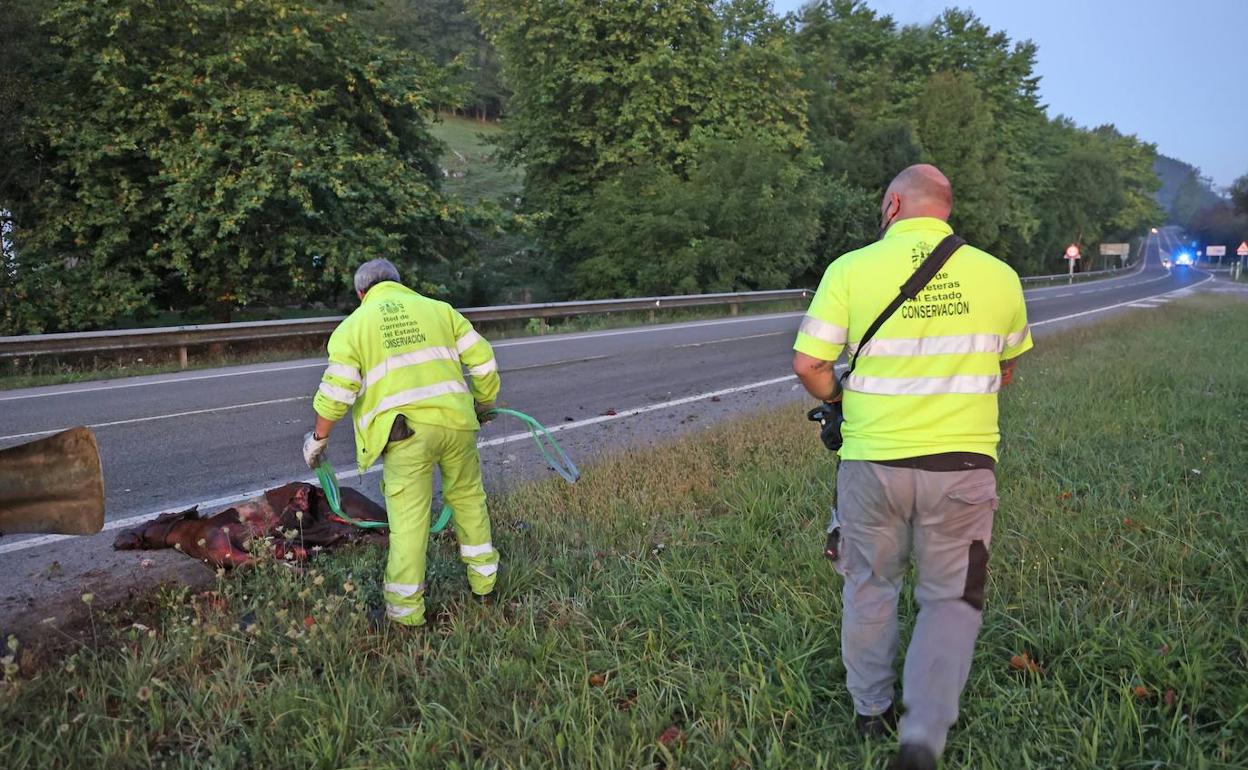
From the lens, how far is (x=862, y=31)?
146 feet

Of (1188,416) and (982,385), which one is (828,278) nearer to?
(982,385)

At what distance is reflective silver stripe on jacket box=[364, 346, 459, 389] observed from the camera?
360cm

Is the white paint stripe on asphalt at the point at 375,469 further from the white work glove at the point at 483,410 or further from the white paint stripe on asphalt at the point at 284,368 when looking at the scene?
the white paint stripe on asphalt at the point at 284,368

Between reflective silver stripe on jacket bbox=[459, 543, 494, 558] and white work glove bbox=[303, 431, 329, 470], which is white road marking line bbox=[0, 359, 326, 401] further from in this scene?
reflective silver stripe on jacket bbox=[459, 543, 494, 558]

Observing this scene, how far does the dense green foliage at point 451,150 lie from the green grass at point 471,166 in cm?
99

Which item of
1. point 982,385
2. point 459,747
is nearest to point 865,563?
point 982,385

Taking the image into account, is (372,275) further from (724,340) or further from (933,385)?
(724,340)

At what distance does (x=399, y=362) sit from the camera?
3.62m

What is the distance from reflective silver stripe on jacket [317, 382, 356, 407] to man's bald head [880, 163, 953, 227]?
2.30m

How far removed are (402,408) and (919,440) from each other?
214 centimetres

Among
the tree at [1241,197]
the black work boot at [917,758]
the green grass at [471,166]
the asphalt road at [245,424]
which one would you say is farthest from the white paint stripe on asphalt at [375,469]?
the tree at [1241,197]

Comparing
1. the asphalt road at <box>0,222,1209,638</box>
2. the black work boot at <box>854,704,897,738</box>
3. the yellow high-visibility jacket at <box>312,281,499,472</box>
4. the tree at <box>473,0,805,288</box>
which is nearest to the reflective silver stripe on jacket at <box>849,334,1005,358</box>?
the black work boot at <box>854,704,897,738</box>

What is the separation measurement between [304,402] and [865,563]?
25.4 feet

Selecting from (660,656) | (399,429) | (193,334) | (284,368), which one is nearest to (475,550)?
(399,429)
